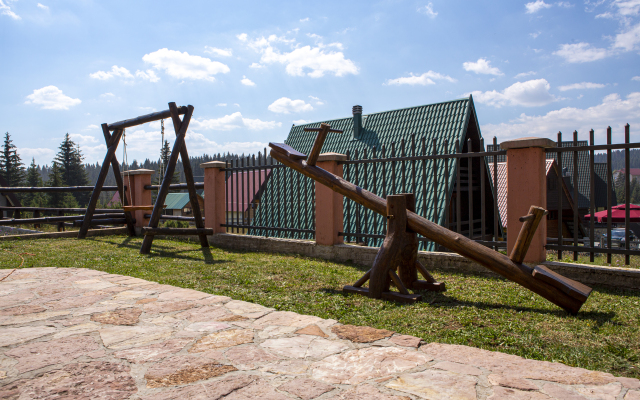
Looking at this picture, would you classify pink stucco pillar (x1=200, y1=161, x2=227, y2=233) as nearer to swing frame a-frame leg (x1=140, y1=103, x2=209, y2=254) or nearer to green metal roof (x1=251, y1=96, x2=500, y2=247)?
swing frame a-frame leg (x1=140, y1=103, x2=209, y2=254)

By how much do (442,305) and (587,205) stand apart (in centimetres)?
3149

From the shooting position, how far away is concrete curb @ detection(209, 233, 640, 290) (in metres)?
4.31

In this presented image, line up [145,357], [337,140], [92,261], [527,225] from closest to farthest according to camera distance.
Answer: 1. [145,357]
2. [527,225]
3. [92,261]
4. [337,140]

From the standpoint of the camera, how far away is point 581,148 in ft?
14.8

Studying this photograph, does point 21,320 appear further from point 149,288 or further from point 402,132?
point 402,132

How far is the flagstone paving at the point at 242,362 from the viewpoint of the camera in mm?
1983

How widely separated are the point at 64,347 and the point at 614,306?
4.28m

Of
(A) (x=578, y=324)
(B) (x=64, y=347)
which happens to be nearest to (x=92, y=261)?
(B) (x=64, y=347)

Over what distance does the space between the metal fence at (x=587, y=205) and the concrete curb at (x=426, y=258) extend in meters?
0.21

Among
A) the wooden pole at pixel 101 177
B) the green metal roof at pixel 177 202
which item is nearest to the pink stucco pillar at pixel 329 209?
the wooden pole at pixel 101 177

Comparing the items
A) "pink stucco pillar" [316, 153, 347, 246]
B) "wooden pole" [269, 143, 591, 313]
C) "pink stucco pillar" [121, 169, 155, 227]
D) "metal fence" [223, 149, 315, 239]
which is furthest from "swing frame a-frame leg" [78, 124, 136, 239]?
"wooden pole" [269, 143, 591, 313]

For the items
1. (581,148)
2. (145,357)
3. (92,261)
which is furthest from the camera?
(92,261)

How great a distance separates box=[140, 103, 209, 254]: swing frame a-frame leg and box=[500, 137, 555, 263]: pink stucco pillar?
5.18 meters

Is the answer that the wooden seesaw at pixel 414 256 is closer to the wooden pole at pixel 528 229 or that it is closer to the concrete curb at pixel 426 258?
the wooden pole at pixel 528 229
